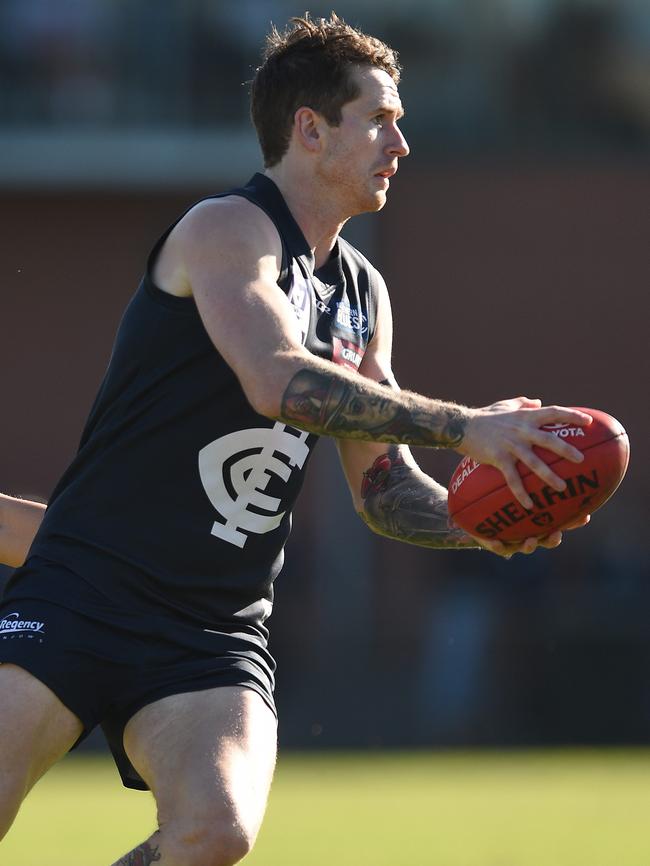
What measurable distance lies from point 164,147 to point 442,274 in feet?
11.4

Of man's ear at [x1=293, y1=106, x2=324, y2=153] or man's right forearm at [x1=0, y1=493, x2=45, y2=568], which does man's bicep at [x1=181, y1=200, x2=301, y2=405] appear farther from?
man's right forearm at [x1=0, y1=493, x2=45, y2=568]

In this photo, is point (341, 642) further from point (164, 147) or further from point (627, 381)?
point (164, 147)

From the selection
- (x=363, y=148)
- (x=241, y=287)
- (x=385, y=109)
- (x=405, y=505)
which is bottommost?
(x=405, y=505)

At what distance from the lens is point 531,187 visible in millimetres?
18922

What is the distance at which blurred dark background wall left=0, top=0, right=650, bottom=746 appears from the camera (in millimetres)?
18484

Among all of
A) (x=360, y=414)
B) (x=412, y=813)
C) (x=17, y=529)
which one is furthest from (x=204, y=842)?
(x=412, y=813)

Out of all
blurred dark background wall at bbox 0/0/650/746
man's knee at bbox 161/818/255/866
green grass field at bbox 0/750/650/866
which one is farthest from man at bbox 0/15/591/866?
blurred dark background wall at bbox 0/0/650/746

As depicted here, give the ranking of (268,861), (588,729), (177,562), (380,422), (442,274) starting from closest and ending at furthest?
1. (380,422)
2. (177,562)
3. (268,861)
4. (588,729)
5. (442,274)

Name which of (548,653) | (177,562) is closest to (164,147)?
(548,653)

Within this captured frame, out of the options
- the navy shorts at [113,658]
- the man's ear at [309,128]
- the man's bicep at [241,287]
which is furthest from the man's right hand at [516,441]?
the man's ear at [309,128]

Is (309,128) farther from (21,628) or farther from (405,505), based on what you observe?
(21,628)

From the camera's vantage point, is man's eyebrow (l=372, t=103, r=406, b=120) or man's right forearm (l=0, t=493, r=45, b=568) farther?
man's right forearm (l=0, t=493, r=45, b=568)

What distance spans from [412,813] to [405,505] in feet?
17.4

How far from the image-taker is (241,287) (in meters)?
4.24
